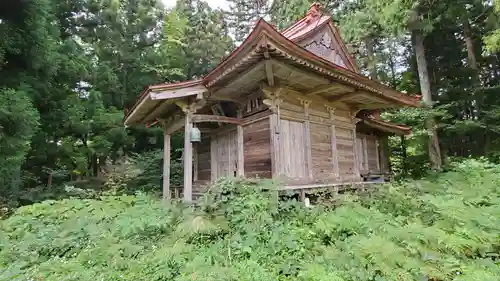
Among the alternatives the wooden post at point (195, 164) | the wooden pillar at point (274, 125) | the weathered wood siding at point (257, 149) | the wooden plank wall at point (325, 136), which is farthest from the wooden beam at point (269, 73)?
the wooden post at point (195, 164)

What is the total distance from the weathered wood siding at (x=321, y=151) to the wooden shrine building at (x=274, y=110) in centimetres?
3

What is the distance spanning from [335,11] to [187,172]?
1204cm

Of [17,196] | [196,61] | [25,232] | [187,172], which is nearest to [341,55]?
[187,172]

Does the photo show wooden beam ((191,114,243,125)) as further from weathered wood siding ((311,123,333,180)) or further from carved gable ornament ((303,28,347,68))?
carved gable ornament ((303,28,347,68))

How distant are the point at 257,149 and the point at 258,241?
2831mm

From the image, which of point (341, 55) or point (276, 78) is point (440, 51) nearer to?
point (341, 55)

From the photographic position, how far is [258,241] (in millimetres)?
4117

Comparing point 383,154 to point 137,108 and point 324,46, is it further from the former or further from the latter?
point 137,108

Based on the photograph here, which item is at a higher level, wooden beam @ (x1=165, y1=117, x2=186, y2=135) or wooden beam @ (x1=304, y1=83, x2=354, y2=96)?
wooden beam @ (x1=304, y1=83, x2=354, y2=96)

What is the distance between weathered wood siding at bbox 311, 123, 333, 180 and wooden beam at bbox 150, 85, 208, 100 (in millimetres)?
2980

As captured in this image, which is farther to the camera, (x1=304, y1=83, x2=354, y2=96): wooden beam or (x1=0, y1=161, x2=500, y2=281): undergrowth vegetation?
(x1=304, y1=83, x2=354, y2=96): wooden beam

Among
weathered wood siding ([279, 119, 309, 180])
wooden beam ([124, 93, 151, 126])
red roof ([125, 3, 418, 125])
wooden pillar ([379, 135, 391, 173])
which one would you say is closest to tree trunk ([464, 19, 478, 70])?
wooden pillar ([379, 135, 391, 173])

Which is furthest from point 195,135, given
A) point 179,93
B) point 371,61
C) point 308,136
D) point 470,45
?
point 470,45

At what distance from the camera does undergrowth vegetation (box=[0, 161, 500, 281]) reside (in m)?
3.39
